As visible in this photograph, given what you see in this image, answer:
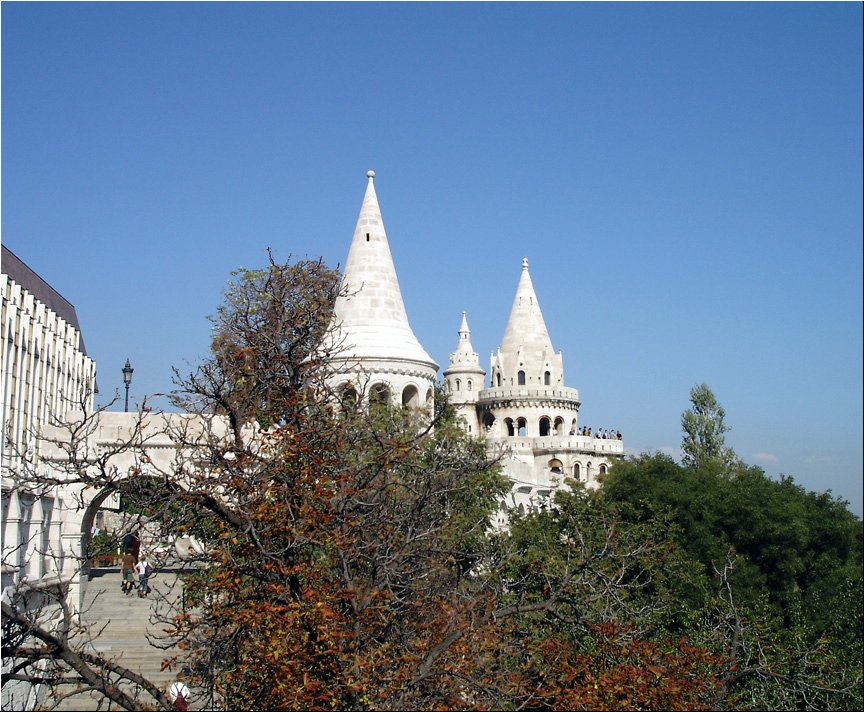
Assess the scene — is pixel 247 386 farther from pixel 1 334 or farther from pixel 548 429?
pixel 548 429

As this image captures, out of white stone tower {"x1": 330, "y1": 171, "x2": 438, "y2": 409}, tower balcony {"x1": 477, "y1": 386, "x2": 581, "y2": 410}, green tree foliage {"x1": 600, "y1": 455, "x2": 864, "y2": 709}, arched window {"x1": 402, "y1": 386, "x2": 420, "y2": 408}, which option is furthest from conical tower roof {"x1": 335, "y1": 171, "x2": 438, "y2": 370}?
tower balcony {"x1": 477, "y1": 386, "x2": 581, "y2": 410}

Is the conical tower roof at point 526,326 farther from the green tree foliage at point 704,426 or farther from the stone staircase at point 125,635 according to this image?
the stone staircase at point 125,635

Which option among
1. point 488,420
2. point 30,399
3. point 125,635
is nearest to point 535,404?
point 488,420

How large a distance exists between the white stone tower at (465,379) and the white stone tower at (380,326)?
14.2 metres

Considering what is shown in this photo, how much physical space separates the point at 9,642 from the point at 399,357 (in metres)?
17.7

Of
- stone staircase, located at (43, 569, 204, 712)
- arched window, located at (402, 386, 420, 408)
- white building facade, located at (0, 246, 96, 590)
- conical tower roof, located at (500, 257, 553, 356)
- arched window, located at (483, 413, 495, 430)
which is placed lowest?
stone staircase, located at (43, 569, 204, 712)

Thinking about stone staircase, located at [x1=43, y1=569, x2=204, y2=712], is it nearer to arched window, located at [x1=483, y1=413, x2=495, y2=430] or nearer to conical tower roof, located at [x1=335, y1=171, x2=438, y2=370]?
conical tower roof, located at [x1=335, y1=171, x2=438, y2=370]

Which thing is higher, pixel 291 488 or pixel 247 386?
pixel 247 386

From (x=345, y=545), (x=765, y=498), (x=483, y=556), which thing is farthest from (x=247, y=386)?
(x=765, y=498)

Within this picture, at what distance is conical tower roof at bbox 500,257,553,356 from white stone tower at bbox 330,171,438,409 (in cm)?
1423

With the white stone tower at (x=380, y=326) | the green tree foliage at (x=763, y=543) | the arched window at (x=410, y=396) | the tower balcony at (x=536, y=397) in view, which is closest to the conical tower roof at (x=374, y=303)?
the white stone tower at (x=380, y=326)

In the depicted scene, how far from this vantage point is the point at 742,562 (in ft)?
53.1

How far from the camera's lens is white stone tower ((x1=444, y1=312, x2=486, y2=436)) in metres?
39.2

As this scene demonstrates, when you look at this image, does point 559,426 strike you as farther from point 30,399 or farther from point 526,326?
point 30,399
